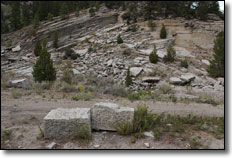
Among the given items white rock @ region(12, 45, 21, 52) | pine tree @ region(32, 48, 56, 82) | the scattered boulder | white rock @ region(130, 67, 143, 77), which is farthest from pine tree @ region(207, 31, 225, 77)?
white rock @ region(12, 45, 21, 52)

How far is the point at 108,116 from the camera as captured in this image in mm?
3865

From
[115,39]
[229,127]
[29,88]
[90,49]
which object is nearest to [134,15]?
[115,39]

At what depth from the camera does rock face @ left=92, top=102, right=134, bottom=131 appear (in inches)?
151

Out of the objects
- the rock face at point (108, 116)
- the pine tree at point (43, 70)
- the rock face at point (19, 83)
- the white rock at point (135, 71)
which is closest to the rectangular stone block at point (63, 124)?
the rock face at point (108, 116)

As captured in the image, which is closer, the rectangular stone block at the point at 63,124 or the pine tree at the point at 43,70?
the rectangular stone block at the point at 63,124

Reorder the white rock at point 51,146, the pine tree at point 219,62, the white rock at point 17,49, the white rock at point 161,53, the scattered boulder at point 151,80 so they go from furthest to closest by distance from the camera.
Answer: the white rock at point 17,49
the white rock at point 161,53
the pine tree at point 219,62
the scattered boulder at point 151,80
the white rock at point 51,146

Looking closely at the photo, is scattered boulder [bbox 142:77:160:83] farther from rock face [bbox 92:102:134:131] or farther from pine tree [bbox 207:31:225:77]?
rock face [bbox 92:102:134:131]

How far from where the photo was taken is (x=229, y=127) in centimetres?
416

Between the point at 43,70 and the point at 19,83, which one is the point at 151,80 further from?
the point at 19,83

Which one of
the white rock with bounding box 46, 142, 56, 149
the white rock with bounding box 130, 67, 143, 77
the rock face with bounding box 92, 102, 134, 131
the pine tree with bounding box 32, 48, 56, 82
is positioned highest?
the pine tree with bounding box 32, 48, 56, 82

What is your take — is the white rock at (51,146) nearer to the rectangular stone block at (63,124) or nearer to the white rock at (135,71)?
the rectangular stone block at (63,124)

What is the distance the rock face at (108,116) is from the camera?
12.5 feet

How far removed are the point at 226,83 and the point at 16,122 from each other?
21.9 ft

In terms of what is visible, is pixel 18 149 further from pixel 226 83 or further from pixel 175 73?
pixel 175 73
